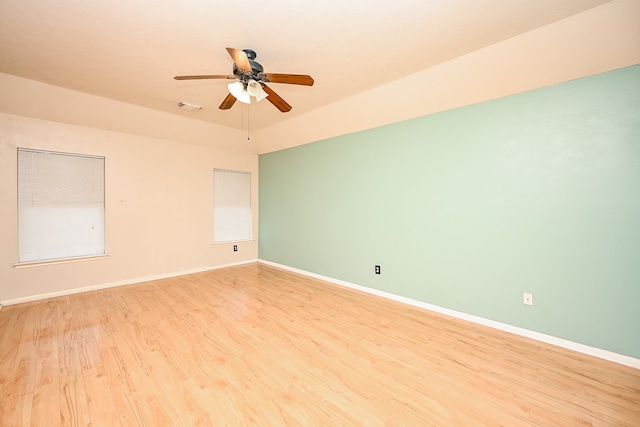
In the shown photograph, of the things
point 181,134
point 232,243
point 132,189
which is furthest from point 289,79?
point 232,243

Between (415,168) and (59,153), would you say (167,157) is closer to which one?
(59,153)

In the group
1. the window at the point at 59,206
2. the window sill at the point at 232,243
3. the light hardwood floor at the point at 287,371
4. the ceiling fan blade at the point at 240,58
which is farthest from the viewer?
the window sill at the point at 232,243

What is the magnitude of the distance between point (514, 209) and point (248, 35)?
9.78 feet

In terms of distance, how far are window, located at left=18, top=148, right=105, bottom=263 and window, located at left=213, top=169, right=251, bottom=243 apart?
180cm

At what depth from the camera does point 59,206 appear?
359cm

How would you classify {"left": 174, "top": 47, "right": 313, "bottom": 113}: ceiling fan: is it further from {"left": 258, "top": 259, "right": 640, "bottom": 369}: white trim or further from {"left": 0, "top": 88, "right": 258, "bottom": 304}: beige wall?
{"left": 258, "top": 259, "right": 640, "bottom": 369}: white trim

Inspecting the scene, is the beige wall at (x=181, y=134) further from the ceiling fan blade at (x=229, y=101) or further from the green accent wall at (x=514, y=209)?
the ceiling fan blade at (x=229, y=101)

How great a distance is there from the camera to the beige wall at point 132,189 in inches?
127

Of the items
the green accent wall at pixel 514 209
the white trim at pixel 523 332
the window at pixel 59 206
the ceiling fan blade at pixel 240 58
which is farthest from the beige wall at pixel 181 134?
the white trim at pixel 523 332

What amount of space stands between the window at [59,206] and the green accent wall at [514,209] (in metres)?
3.77

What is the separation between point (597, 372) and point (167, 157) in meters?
5.86

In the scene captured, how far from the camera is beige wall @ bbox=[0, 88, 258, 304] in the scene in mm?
3223

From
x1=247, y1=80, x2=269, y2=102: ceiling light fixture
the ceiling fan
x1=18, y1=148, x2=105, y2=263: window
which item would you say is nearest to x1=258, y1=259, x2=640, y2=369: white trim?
the ceiling fan

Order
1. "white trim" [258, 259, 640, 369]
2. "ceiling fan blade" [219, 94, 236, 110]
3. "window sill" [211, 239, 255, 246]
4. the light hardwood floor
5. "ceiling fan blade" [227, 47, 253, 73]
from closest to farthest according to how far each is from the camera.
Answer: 1. the light hardwood floor
2. "ceiling fan blade" [227, 47, 253, 73]
3. "white trim" [258, 259, 640, 369]
4. "ceiling fan blade" [219, 94, 236, 110]
5. "window sill" [211, 239, 255, 246]
